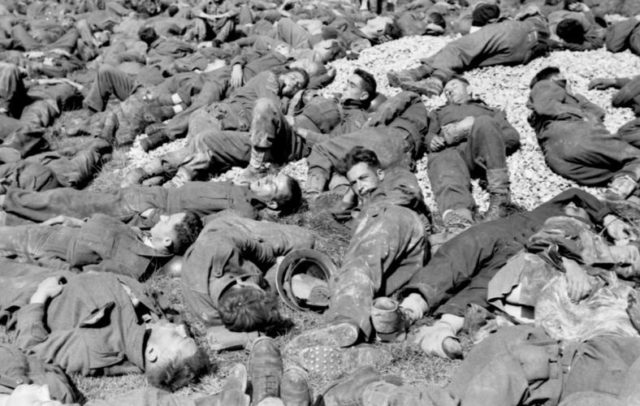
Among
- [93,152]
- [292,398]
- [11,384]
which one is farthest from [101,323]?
[93,152]

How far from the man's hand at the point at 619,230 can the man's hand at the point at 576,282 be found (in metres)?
1.21

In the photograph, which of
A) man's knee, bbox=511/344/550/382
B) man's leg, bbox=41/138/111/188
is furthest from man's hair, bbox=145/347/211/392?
man's leg, bbox=41/138/111/188

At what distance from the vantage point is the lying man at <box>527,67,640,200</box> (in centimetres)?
822

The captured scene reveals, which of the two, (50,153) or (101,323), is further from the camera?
(50,153)

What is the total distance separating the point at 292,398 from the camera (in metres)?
4.83

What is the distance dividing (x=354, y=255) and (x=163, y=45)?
910 centimetres

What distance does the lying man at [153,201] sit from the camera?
26.7ft

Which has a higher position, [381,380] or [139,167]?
[381,380]

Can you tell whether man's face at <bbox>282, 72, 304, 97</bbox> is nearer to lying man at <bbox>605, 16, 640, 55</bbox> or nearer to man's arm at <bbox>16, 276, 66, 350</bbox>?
lying man at <bbox>605, 16, 640, 55</bbox>

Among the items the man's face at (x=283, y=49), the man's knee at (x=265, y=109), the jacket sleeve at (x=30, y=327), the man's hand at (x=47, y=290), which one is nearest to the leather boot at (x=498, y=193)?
the man's knee at (x=265, y=109)

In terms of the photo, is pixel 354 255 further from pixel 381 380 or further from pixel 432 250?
pixel 381 380

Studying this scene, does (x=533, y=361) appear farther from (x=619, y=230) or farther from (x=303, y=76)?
(x=303, y=76)

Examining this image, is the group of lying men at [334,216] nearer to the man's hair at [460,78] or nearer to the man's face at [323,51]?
the man's face at [323,51]

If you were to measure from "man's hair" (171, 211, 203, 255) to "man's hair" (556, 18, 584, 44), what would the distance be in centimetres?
712
